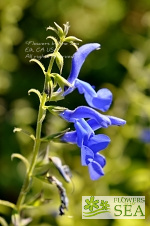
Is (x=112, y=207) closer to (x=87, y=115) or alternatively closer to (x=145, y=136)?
(x=87, y=115)

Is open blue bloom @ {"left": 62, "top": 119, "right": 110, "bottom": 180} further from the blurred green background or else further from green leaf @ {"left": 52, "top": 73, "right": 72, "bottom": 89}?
the blurred green background

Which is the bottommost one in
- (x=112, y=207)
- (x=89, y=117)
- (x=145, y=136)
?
(x=112, y=207)

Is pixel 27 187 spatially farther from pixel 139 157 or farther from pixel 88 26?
pixel 88 26

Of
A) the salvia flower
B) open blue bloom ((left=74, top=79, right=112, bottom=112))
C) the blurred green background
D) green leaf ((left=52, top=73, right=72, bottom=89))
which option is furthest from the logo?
green leaf ((left=52, top=73, right=72, bottom=89))

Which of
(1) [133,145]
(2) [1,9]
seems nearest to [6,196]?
(1) [133,145]

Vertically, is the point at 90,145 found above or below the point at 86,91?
below

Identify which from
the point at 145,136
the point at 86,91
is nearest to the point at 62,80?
the point at 86,91
